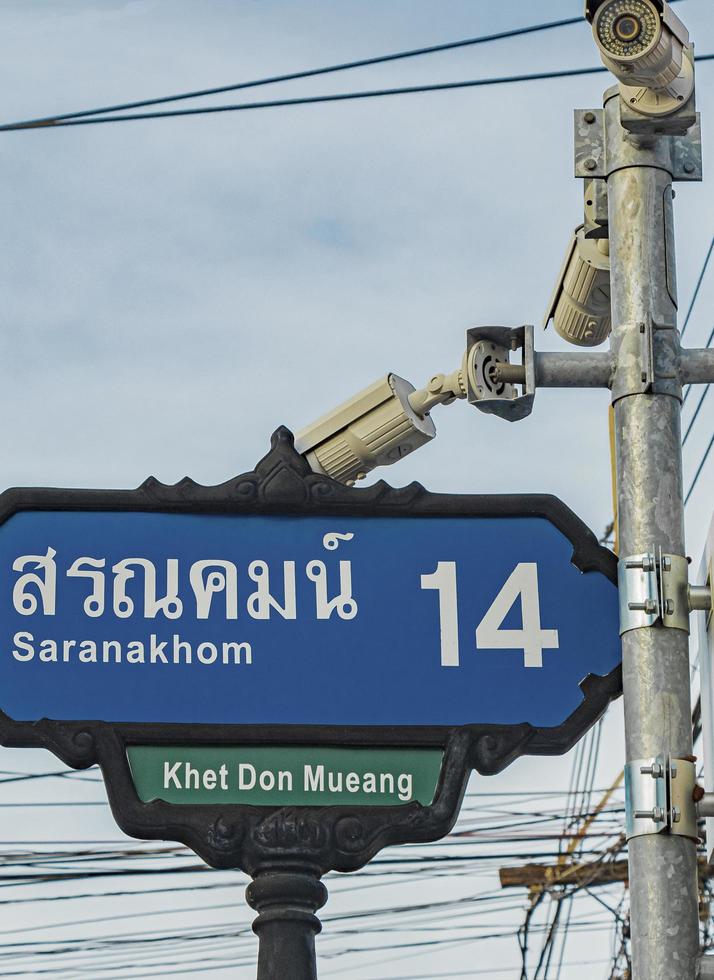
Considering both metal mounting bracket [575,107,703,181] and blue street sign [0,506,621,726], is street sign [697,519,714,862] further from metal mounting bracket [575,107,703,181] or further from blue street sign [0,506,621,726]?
metal mounting bracket [575,107,703,181]

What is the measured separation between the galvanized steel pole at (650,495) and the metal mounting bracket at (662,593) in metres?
0.02

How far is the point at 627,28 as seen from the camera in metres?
3.25

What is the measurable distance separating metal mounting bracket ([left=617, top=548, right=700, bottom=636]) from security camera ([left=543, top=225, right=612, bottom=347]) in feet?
2.55

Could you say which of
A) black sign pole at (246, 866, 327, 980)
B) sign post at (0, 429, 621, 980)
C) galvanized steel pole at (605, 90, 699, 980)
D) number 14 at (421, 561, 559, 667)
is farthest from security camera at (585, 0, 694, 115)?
black sign pole at (246, 866, 327, 980)

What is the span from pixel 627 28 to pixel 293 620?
1341mm

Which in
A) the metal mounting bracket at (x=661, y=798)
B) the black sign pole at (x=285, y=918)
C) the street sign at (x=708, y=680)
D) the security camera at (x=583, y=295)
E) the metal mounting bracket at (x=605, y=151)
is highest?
the metal mounting bracket at (x=605, y=151)

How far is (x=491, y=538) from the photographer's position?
11.9ft

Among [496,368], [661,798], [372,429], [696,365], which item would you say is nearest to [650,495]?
[696,365]

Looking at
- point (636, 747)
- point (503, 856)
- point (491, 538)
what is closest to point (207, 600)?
point (491, 538)

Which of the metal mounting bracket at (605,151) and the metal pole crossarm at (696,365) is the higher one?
the metal mounting bracket at (605,151)

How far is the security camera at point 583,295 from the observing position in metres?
3.81

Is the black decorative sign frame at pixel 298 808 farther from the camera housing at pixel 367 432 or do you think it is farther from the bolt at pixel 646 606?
the camera housing at pixel 367 432

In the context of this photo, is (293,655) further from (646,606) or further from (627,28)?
(627,28)

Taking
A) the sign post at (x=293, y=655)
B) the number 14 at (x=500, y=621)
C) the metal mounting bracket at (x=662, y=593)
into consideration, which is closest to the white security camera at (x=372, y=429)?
the sign post at (x=293, y=655)
